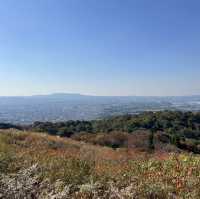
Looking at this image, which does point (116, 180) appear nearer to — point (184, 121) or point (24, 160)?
A: point (24, 160)

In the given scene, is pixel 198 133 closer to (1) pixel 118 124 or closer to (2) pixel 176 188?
(1) pixel 118 124

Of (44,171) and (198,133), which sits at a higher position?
(44,171)

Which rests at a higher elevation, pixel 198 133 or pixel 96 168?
pixel 96 168

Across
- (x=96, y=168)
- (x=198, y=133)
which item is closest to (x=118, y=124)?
(x=198, y=133)

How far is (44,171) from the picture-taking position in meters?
7.46

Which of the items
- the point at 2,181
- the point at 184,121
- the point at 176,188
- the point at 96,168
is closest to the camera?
the point at 2,181

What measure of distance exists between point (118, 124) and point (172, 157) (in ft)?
157

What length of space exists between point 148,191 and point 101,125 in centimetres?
5343

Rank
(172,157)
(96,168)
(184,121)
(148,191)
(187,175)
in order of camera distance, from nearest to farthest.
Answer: (148,191)
(96,168)
(187,175)
(172,157)
(184,121)

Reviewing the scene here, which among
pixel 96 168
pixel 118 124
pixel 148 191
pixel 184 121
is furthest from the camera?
pixel 184 121

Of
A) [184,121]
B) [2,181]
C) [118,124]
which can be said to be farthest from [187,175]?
[184,121]

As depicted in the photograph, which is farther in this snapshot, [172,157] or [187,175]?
[172,157]

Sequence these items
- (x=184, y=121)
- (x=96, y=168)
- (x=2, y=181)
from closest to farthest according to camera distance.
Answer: (x=2, y=181) → (x=96, y=168) → (x=184, y=121)

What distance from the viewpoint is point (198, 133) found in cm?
6034
